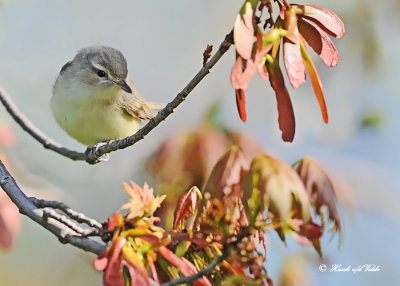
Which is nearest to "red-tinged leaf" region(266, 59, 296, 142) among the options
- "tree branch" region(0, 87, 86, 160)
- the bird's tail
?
"tree branch" region(0, 87, 86, 160)

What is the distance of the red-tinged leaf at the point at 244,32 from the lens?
3.39 feet

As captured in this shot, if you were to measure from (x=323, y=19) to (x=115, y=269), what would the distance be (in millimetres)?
617

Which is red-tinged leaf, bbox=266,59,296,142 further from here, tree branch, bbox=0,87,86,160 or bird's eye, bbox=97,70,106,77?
bird's eye, bbox=97,70,106,77

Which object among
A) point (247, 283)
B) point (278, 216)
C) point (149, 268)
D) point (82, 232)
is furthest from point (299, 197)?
point (82, 232)

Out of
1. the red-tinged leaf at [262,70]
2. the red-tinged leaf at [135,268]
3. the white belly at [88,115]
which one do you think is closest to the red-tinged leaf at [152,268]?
the red-tinged leaf at [135,268]

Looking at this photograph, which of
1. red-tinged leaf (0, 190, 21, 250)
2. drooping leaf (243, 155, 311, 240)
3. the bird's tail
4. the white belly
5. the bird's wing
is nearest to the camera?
drooping leaf (243, 155, 311, 240)

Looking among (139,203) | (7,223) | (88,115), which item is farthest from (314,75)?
(88,115)

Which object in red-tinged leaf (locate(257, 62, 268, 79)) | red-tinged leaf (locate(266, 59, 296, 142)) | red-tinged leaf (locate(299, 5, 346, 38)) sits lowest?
red-tinged leaf (locate(266, 59, 296, 142))

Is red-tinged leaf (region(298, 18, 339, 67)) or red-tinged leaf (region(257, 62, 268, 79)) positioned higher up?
red-tinged leaf (region(298, 18, 339, 67))

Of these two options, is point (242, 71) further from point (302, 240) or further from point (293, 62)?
point (302, 240)

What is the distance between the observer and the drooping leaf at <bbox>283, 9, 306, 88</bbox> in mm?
1108

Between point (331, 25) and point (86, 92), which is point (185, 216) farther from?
point (86, 92)

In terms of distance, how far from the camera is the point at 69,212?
133cm

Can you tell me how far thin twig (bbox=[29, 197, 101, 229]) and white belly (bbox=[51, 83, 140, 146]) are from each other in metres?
1.29
